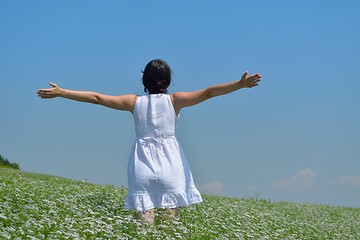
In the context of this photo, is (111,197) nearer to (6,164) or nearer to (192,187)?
(192,187)

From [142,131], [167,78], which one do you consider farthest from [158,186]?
[167,78]

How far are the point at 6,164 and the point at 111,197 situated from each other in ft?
44.3

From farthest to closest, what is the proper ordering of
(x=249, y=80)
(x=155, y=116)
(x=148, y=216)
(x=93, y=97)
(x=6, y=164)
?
(x=6, y=164), (x=93, y=97), (x=155, y=116), (x=148, y=216), (x=249, y=80)

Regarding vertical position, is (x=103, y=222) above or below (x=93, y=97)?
below

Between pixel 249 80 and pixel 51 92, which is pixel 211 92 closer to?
pixel 249 80

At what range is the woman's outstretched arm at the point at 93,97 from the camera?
920cm

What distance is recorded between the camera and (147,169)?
8.98 meters

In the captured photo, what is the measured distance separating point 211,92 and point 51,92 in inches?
94.6

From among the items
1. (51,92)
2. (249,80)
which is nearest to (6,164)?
(51,92)

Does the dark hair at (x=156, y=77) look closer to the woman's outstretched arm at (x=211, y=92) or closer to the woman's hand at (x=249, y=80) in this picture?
the woman's outstretched arm at (x=211, y=92)

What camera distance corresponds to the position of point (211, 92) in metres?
8.82

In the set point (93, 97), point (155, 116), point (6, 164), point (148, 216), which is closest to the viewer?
point (148, 216)

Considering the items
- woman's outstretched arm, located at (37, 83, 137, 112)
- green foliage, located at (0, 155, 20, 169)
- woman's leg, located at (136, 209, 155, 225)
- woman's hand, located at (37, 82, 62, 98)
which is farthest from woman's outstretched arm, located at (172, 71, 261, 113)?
green foliage, located at (0, 155, 20, 169)

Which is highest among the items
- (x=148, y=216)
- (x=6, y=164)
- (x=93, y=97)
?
(x=6, y=164)
